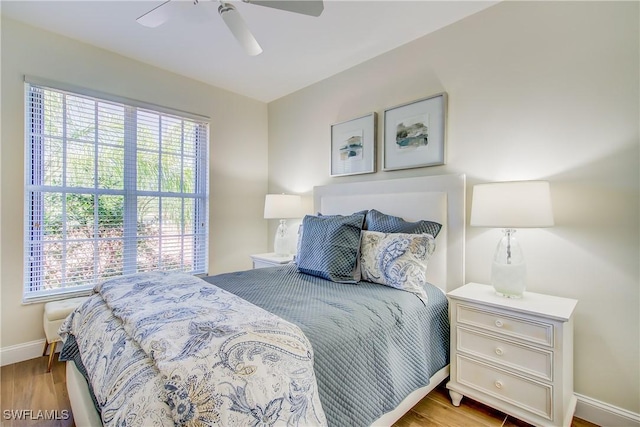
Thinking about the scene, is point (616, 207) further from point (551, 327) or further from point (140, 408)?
point (140, 408)

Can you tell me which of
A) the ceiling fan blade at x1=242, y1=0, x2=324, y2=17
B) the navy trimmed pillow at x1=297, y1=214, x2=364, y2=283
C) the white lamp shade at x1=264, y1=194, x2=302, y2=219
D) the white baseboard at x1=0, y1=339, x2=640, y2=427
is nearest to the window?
the white lamp shade at x1=264, y1=194, x2=302, y2=219

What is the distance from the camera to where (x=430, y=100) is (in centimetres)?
231

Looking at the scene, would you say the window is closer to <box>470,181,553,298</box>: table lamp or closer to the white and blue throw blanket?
the white and blue throw blanket

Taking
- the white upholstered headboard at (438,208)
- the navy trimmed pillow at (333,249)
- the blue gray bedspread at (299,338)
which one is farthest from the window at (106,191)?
the white upholstered headboard at (438,208)

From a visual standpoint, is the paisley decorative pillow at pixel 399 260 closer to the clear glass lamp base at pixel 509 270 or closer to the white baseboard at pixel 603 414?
the clear glass lamp base at pixel 509 270

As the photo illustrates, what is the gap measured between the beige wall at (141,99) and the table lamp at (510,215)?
2645mm

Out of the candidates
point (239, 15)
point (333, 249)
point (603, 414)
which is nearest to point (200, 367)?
point (333, 249)

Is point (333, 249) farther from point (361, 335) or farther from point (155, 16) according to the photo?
point (155, 16)

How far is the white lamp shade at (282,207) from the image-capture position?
10.4 ft

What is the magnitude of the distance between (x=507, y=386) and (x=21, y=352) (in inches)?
131

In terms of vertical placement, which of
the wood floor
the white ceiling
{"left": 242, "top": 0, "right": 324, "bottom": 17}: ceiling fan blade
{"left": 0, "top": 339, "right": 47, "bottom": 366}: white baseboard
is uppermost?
the white ceiling

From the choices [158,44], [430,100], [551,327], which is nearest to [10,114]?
[158,44]

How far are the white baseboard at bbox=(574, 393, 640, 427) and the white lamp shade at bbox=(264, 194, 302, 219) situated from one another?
2543mm

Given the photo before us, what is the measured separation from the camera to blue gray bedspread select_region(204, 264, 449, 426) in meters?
1.15
